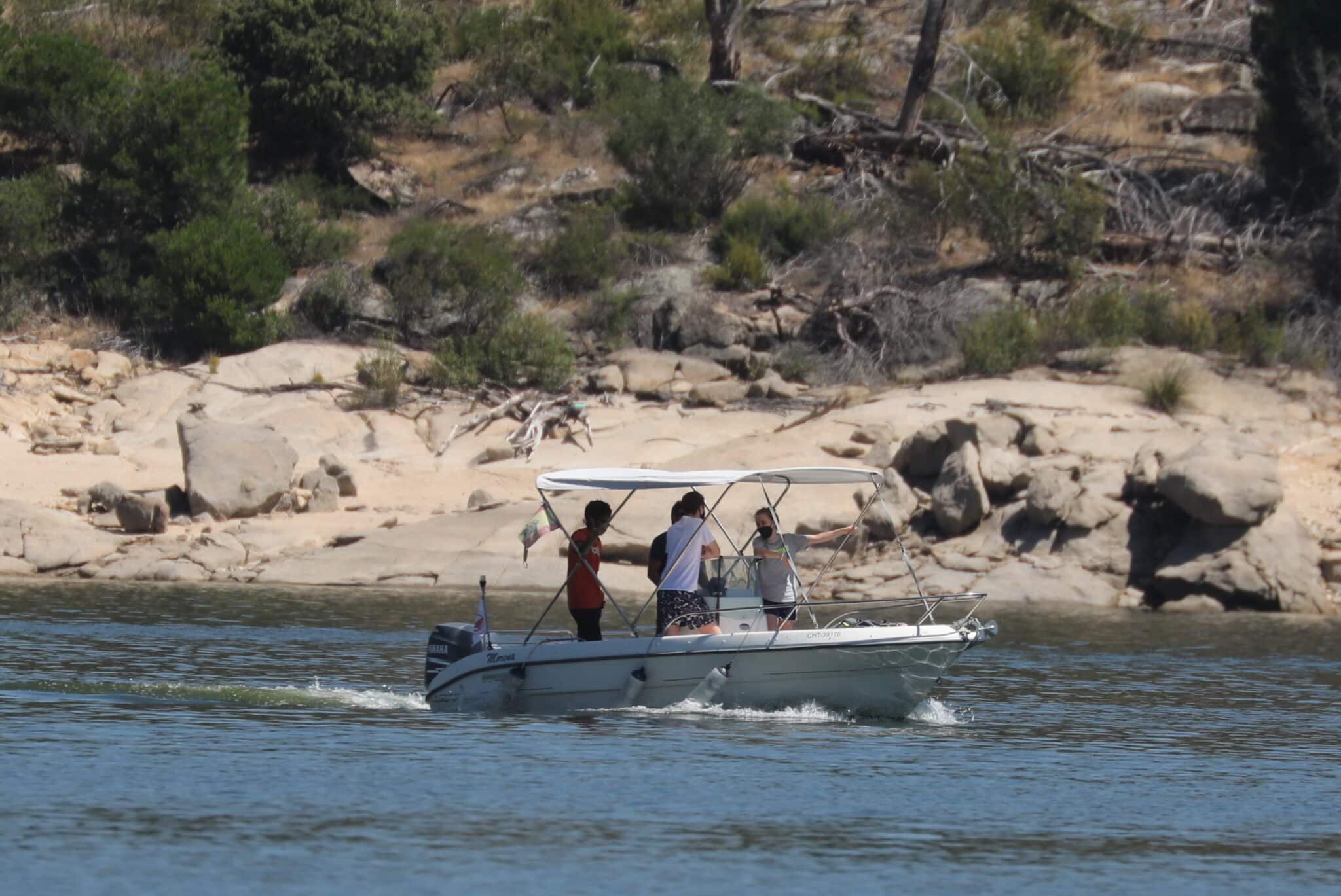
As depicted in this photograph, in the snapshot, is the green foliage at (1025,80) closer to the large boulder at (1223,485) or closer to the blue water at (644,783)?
the large boulder at (1223,485)

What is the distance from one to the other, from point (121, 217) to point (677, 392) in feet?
43.8

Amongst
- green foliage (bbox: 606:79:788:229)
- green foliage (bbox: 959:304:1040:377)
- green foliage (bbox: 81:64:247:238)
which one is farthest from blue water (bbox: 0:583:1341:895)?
green foliage (bbox: 606:79:788:229)

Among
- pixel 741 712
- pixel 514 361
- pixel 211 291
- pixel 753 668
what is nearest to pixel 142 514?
pixel 514 361

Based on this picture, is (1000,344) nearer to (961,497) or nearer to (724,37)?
(961,497)

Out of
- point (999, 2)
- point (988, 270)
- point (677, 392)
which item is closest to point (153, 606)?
point (677, 392)

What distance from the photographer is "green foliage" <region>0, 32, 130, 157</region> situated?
130 feet

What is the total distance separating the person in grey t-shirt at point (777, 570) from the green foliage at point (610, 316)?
21.1 meters

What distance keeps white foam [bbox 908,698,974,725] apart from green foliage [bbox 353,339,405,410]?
61.9 ft

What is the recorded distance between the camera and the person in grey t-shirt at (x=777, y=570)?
1417 centimetres

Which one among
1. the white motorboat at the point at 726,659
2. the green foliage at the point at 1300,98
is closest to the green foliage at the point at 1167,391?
the green foliage at the point at 1300,98

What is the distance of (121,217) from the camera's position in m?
37.3

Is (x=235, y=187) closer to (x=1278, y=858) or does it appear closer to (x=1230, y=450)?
(x=1230, y=450)

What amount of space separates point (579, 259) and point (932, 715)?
24.5m

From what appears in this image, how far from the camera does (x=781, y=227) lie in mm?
38688
